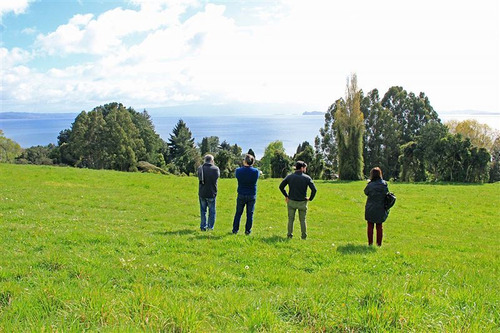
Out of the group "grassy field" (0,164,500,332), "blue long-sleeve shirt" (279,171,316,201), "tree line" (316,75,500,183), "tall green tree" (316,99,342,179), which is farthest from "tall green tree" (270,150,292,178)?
"blue long-sleeve shirt" (279,171,316,201)

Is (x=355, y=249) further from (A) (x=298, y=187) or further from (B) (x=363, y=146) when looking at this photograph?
(B) (x=363, y=146)

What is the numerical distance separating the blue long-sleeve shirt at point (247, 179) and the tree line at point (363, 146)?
118ft

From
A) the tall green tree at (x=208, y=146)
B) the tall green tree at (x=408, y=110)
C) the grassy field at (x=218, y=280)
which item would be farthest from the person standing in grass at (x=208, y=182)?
the tall green tree at (x=208, y=146)

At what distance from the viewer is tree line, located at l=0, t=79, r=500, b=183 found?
146 feet

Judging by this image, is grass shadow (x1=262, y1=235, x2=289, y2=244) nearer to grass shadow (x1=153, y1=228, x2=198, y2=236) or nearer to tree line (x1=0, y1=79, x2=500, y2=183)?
grass shadow (x1=153, y1=228, x2=198, y2=236)

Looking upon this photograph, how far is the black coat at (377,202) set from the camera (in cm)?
986

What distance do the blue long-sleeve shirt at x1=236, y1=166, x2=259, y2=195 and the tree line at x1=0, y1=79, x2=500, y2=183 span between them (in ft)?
118

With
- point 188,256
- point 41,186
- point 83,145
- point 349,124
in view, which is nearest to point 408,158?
point 349,124

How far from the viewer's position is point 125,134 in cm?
6372

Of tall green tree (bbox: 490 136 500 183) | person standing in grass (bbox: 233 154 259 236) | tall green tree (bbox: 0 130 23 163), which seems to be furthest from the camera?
tall green tree (bbox: 0 130 23 163)

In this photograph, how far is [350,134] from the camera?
44344 millimetres

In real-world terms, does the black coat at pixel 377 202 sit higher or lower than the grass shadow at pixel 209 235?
higher

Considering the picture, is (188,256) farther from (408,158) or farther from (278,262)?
(408,158)

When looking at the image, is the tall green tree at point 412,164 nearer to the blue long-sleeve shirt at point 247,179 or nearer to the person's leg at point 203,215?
the blue long-sleeve shirt at point 247,179
